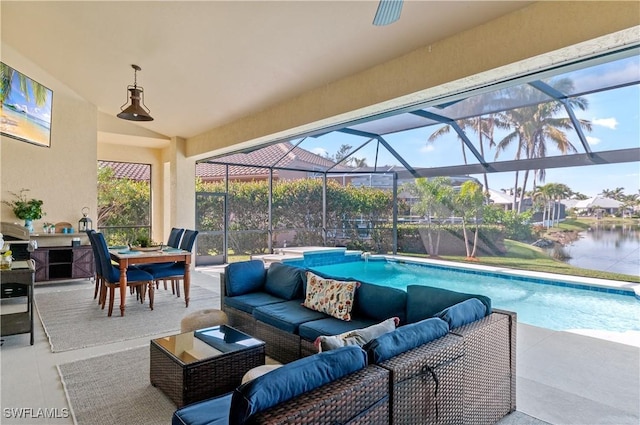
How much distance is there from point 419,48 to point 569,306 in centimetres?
504

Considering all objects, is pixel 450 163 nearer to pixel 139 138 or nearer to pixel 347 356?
pixel 139 138

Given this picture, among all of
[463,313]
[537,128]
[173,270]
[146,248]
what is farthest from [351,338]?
[537,128]

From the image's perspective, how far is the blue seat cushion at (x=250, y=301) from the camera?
366cm

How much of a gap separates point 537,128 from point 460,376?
24.2 feet

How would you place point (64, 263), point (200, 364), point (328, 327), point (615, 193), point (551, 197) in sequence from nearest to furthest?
point (200, 364), point (328, 327), point (64, 263), point (615, 193), point (551, 197)

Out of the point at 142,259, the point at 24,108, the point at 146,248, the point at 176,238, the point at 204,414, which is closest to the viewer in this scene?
the point at 204,414

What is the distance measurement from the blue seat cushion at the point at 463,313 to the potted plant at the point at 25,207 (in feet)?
23.1

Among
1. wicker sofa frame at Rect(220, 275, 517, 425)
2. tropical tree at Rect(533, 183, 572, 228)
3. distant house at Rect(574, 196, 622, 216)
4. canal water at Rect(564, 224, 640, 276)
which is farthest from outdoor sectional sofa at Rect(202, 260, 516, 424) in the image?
tropical tree at Rect(533, 183, 572, 228)

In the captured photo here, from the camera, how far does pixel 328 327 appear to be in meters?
2.89

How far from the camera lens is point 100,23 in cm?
412

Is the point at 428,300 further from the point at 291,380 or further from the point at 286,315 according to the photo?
the point at 291,380

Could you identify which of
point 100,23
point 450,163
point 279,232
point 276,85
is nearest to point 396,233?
point 450,163

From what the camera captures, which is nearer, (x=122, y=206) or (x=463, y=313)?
(x=463, y=313)

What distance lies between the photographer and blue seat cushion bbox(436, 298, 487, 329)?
215cm
